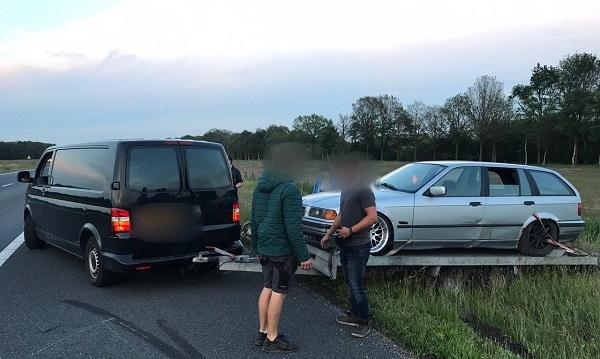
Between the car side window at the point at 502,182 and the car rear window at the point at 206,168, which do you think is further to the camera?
the car side window at the point at 502,182

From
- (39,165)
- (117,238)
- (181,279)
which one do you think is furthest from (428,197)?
(39,165)

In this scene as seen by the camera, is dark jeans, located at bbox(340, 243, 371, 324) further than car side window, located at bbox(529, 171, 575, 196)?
No

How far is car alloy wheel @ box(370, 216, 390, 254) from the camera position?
6.95 m

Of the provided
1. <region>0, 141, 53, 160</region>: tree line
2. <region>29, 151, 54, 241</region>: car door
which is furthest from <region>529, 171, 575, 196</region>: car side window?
<region>0, 141, 53, 160</region>: tree line

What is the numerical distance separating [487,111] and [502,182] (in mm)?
78302

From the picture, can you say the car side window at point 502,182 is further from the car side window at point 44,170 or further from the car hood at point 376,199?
the car side window at point 44,170

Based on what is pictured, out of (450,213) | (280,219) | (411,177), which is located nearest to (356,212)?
(280,219)

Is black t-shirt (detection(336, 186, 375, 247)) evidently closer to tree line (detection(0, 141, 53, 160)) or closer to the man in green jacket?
the man in green jacket

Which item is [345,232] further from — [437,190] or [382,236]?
[437,190]

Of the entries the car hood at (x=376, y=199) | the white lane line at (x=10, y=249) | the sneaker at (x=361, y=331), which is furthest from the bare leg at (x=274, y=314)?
the white lane line at (x=10, y=249)

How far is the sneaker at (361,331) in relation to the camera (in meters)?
4.98

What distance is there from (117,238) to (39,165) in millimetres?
3622

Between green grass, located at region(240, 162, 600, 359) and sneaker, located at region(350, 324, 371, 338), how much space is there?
0.22 meters

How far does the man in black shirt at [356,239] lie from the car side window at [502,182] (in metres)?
3.04
